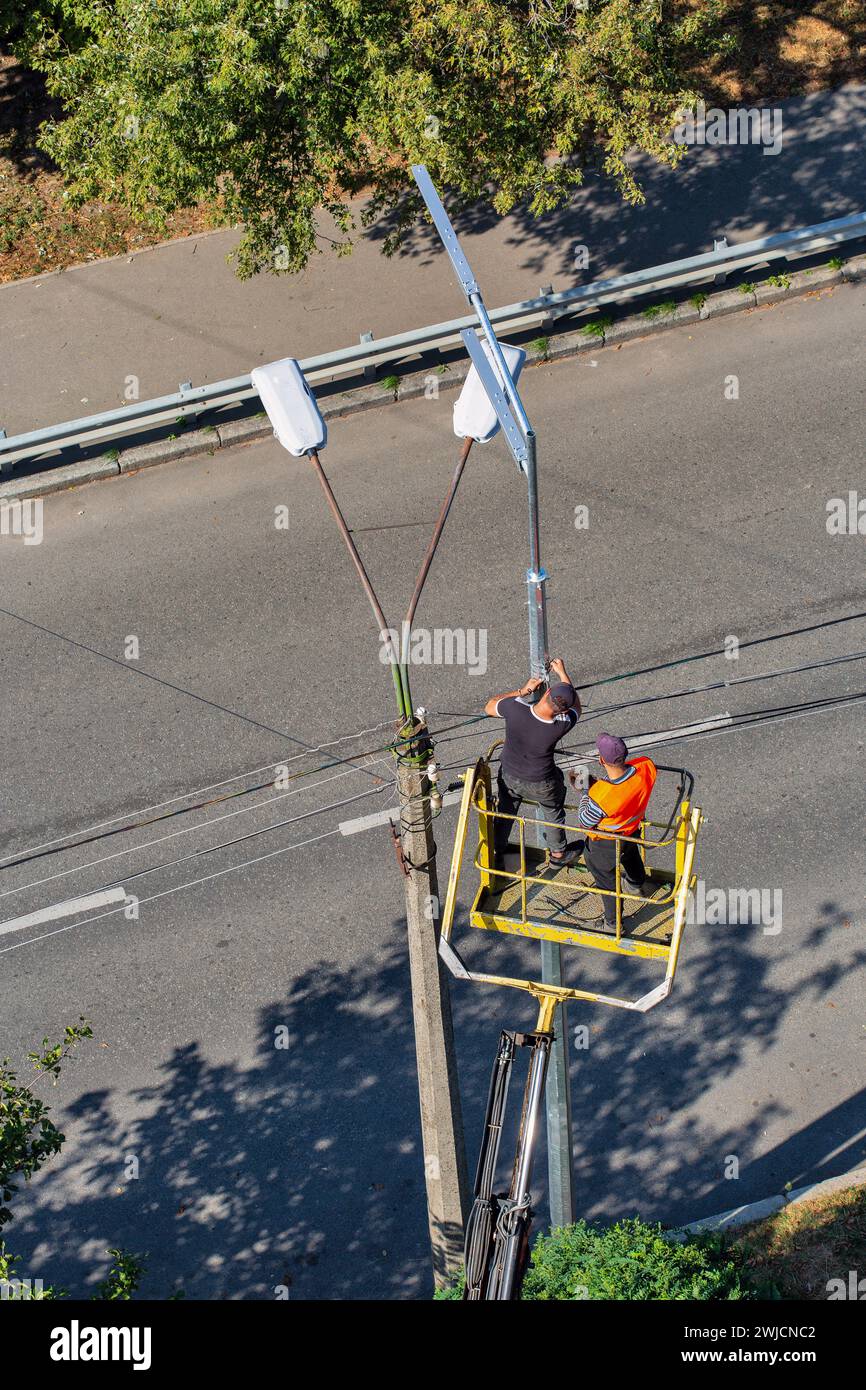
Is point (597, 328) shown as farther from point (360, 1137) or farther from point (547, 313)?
point (360, 1137)

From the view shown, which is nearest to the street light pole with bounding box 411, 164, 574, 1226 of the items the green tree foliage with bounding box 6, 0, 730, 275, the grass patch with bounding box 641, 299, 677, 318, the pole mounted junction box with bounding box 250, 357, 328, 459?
the pole mounted junction box with bounding box 250, 357, 328, 459

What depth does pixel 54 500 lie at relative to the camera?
668 inches

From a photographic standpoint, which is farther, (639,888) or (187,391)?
(187,391)

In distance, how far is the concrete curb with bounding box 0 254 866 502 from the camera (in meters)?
17.0

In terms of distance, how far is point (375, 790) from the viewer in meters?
14.4

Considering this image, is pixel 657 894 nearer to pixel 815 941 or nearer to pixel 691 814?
pixel 691 814

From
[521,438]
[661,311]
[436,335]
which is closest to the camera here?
[521,438]

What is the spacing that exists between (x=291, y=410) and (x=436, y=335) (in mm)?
8663

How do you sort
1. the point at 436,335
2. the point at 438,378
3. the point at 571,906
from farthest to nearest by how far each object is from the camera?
1. the point at 438,378
2. the point at 436,335
3. the point at 571,906

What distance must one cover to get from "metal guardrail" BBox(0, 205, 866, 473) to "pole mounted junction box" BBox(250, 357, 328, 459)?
8059 millimetres

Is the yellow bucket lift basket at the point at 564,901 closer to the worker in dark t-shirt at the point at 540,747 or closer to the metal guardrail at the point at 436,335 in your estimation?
the worker in dark t-shirt at the point at 540,747

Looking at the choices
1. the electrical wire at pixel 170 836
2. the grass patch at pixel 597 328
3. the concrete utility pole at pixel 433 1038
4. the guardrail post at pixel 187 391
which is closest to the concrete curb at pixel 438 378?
the grass patch at pixel 597 328

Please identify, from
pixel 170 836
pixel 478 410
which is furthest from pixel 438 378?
pixel 478 410

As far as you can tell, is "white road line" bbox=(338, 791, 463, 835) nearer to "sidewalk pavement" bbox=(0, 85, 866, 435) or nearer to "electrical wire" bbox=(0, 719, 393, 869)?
"electrical wire" bbox=(0, 719, 393, 869)
